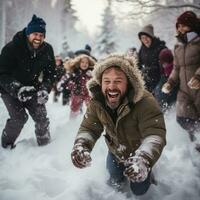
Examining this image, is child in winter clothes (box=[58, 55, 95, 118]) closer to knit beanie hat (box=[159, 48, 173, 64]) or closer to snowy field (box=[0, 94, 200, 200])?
knit beanie hat (box=[159, 48, 173, 64])

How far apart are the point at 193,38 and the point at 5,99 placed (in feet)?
9.92

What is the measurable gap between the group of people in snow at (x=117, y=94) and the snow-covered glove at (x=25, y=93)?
0.05 feet

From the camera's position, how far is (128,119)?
3879mm

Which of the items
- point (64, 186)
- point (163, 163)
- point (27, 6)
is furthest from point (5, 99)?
point (27, 6)

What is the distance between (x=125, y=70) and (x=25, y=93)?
2457 millimetres

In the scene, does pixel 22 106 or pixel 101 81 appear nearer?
pixel 101 81

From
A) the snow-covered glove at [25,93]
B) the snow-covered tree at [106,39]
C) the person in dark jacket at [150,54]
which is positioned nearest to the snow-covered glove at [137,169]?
the snow-covered glove at [25,93]

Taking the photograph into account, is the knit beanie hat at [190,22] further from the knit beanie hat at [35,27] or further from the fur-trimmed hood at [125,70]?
the fur-trimmed hood at [125,70]

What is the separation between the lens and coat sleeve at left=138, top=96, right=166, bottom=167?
347cm

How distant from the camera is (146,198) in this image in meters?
4.30

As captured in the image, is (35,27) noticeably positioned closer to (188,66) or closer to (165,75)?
(188,66)

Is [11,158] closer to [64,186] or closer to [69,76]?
[64,186]

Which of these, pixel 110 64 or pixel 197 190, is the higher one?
pixel 110 64

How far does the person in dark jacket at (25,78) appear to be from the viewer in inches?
232
